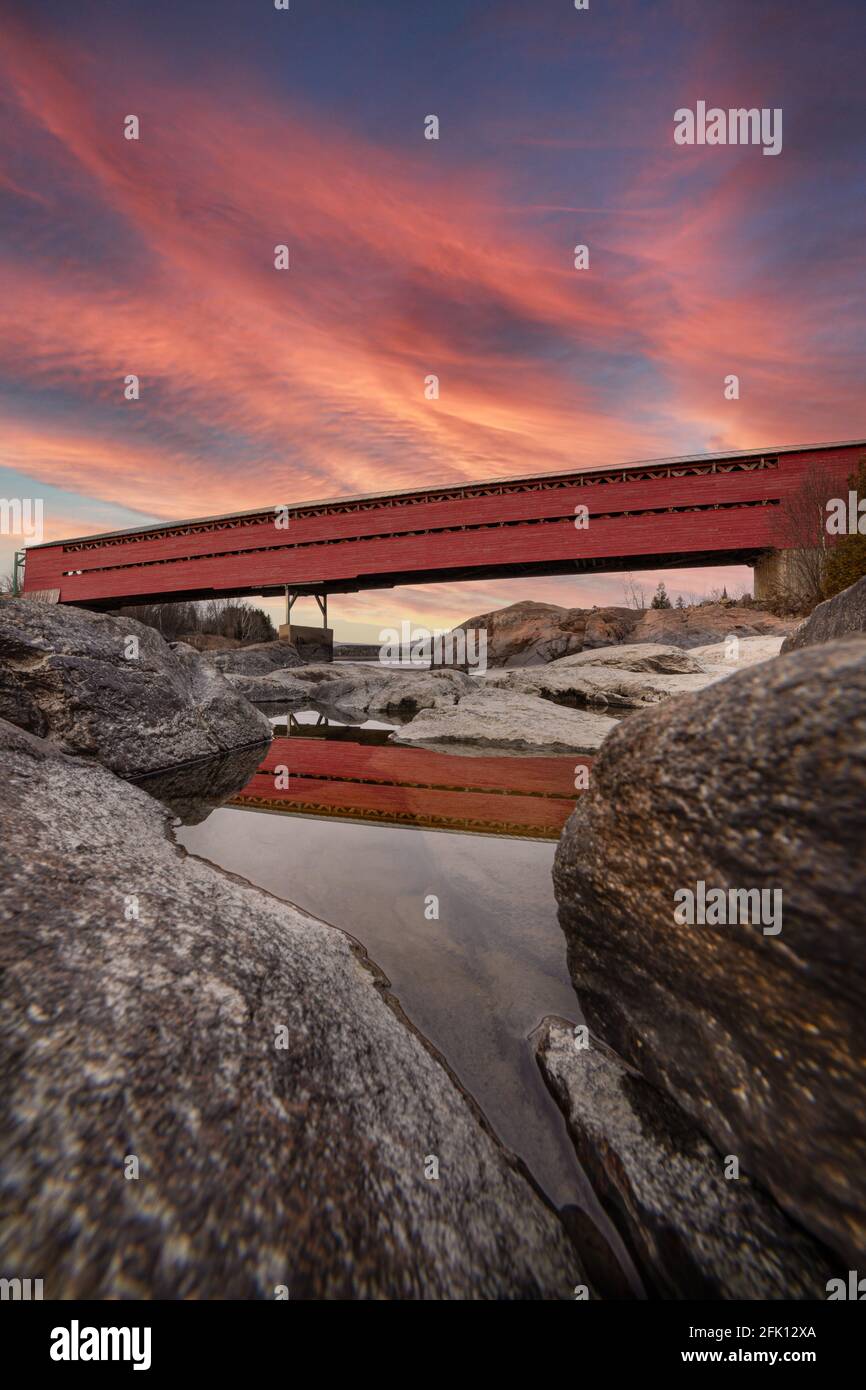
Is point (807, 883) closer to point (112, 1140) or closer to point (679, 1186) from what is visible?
point (679, 1186)

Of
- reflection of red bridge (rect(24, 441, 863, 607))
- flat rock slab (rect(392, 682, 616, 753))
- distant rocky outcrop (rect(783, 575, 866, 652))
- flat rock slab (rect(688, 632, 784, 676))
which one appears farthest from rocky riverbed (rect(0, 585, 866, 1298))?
reflection of red bridge (rect(24, 441, 863, 607))

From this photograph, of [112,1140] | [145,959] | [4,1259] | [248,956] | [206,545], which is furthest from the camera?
[206,545]

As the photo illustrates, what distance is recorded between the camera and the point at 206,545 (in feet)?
65.3

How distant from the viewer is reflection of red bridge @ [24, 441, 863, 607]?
15.0 m

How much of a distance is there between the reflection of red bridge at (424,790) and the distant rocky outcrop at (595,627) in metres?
13.6

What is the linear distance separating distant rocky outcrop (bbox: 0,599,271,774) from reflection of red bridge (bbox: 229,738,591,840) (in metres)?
0.81

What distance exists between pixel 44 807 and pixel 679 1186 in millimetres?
2476

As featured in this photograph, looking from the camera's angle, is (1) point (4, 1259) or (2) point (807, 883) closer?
(1) point (4, 1259)

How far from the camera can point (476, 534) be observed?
16.8 m

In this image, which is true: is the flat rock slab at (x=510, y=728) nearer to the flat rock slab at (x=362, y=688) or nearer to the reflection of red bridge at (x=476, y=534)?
the flat rock slab at (x=362, y=688)

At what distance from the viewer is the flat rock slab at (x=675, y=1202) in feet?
3.00

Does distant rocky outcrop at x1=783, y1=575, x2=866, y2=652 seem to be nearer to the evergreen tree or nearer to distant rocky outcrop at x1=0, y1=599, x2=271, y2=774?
distant rocky outcrop at x1=0, y1=599, x2=271, y2=774

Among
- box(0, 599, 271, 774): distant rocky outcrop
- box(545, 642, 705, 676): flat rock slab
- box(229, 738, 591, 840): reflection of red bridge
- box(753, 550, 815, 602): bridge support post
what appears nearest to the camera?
box(229, 738, 591, 840): reflection of red bridge
